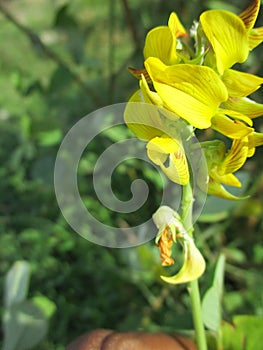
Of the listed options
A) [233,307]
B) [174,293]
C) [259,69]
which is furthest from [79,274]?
[259,69]

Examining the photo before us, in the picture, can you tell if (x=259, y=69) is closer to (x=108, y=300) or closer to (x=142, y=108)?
(x=108, y=300)

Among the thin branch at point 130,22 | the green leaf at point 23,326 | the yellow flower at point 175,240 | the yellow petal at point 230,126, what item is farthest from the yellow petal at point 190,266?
the thin branch at point 130,22

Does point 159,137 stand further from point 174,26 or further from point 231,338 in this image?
point 231,338

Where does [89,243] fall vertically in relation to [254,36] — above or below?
below

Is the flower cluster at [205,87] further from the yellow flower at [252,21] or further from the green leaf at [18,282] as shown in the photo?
the green leaf at [18,282]

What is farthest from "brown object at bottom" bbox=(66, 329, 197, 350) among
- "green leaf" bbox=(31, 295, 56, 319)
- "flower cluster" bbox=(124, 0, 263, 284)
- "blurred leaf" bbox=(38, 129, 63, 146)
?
"blurred leaf" bbox=(38, 129, 63, 146)

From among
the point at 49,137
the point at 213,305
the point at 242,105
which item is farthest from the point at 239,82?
the point at 49,137
